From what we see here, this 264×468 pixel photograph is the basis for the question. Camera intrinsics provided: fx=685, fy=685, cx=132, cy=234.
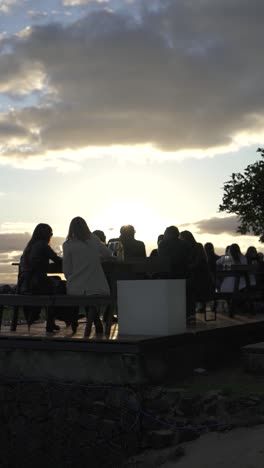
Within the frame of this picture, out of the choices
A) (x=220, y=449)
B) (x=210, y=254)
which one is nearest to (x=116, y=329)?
(x=220, y=449)

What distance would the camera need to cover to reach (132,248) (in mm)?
11125

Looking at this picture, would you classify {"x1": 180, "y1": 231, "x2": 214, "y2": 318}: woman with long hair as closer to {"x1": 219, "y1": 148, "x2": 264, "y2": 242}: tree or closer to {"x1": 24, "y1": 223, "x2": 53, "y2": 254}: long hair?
{"x1": 24, "y1": 223, "x2": 53, "y2": 254}: long hair

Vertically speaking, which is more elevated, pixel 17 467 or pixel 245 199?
pixel 245 199

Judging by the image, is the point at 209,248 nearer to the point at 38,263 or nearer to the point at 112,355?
the point at 38,263

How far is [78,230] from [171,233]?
1.72 m

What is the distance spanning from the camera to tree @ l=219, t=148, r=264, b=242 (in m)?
22.0

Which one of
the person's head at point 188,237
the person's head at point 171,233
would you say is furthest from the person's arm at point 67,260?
the person's head at point 188,237

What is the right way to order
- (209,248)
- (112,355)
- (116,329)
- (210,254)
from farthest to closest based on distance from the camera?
(209,248) < (210,254) < (116,329) < (112,355)

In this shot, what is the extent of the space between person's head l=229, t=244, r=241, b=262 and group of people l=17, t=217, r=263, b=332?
96 centimetres

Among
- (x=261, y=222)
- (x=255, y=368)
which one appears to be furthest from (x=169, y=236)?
(x=261, y=222)

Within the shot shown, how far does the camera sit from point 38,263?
384 inches

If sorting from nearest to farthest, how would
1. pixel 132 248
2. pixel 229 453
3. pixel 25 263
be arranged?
1. pixel 229 453
2. pixel 25 263
3. pixel 132 248

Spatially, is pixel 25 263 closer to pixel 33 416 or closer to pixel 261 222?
pixel 33 416

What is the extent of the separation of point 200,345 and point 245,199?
13.8 m
